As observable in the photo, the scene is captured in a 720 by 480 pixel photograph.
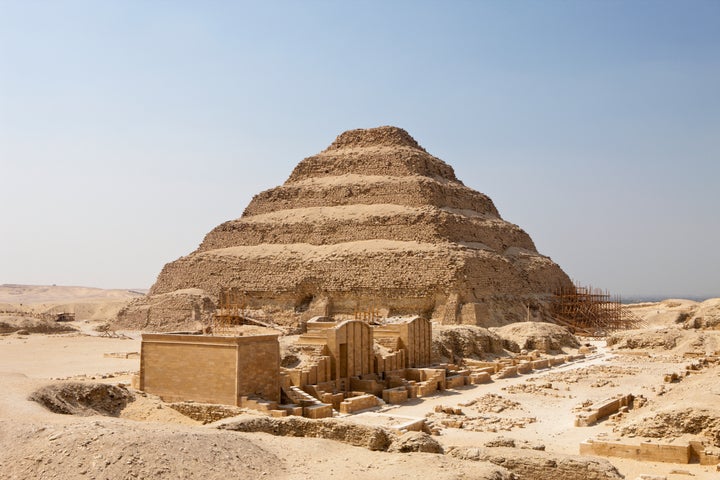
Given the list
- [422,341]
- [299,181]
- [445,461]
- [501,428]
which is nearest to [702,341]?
[422,341]

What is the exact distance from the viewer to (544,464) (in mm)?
9820

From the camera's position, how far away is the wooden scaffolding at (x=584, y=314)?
5169 centimetres

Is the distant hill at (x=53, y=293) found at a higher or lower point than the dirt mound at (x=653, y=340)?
higher

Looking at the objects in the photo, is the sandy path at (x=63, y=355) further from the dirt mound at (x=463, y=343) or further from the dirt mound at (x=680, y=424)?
the dirt mound at (x=680, y=424)

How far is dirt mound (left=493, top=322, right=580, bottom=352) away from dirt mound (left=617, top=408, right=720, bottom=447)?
864 inches

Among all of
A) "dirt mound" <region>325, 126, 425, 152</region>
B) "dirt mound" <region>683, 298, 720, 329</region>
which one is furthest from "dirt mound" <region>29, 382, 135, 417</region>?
"dirt mound" <region>325, 126, 425, 152</region>

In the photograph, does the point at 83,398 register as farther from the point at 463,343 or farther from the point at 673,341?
the point at 673,341

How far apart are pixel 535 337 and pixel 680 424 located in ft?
77.3

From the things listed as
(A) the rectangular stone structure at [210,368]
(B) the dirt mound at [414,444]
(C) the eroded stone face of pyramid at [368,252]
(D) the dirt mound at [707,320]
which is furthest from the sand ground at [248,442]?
(C) the eroded stone face of pyramid at [368,252]

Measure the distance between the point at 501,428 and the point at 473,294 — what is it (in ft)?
90.0

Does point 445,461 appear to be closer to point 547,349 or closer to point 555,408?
point 555,408

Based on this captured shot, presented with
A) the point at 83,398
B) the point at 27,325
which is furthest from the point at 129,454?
the point at 27,325

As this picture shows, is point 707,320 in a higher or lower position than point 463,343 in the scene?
higher

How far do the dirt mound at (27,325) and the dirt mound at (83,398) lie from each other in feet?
97.9
